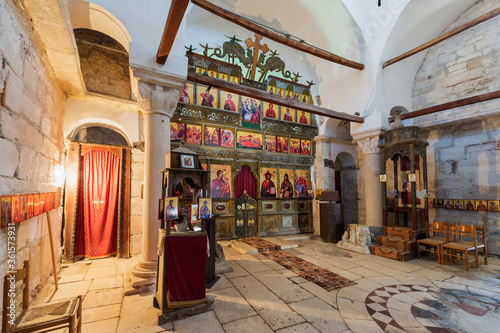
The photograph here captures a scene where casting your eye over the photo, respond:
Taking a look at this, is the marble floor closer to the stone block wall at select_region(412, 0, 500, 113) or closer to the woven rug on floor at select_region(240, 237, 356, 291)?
the woven rug on floor at select_region(240, 237, 356, 291)

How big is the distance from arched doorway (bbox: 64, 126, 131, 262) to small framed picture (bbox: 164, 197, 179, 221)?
3.22 m

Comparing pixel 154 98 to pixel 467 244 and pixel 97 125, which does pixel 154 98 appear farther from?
pixel 467 244

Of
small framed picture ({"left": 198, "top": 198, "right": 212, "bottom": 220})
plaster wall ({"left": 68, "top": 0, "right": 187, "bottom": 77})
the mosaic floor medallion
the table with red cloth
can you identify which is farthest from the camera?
plaster wall ({"left": 68, "top": 0, "right": 187, "bottom": 77})

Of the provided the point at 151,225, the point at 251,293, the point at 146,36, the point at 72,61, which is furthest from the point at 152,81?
the point at 251,293

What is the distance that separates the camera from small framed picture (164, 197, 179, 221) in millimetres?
2854

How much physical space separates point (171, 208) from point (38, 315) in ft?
4.91

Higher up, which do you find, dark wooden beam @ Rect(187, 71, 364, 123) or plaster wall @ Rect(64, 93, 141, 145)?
dark wooden beam @ Rect(187, 71, 364, 123)

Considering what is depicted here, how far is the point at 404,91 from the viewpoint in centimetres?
736

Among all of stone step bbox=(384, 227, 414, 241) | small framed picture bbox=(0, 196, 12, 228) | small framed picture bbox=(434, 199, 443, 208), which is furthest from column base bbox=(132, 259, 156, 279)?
small framed picture bbox=(434, 199, 443, 208)

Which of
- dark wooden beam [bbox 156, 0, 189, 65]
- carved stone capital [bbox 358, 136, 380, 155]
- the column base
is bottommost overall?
the column base

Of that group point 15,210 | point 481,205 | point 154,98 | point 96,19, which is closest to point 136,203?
point 154,98

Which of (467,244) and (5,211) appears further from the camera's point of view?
(467,244)

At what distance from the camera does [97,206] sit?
535 cm

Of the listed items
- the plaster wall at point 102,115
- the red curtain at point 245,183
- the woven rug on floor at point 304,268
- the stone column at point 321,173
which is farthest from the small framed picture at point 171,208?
the stone column at point 321,173
